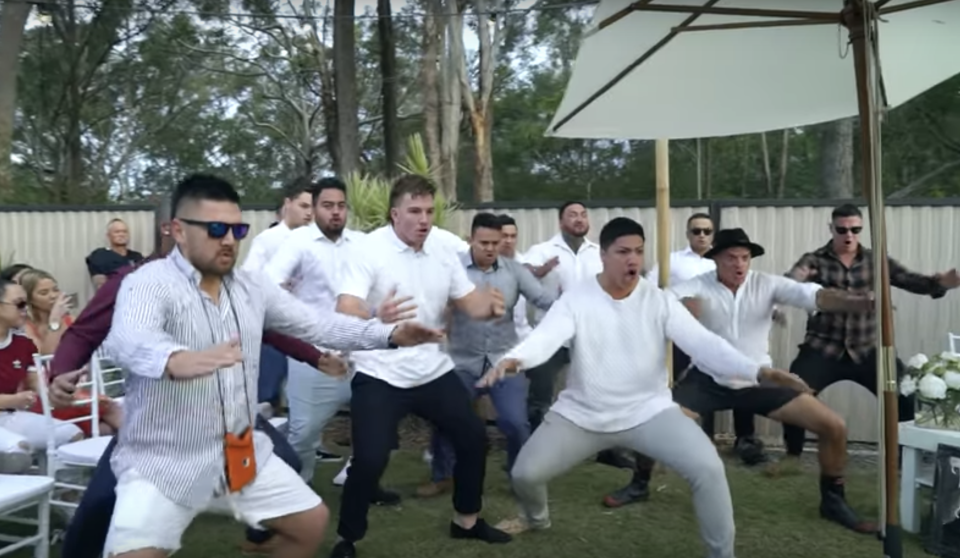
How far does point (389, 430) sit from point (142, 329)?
6.53 feet

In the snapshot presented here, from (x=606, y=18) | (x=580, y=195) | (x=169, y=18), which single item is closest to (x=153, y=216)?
(x=606, y=18)

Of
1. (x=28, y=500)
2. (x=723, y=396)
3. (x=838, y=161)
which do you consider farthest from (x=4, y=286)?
(x=838, y=161)

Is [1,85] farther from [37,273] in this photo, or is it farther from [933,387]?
[933,387]

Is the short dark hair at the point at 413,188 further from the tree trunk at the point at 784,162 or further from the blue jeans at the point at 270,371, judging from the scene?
the tree trunk at the point at 784,162

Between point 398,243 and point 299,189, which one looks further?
point 299,189

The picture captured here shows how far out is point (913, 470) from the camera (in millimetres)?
5797

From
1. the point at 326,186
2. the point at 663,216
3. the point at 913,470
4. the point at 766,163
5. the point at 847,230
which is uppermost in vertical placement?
Answer: the point at 766,163

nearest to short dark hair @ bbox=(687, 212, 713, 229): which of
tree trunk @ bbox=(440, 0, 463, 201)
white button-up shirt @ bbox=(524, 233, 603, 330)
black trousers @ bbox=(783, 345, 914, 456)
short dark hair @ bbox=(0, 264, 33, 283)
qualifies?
white button-up shirt @ bbox=(524, 233, 603, 330)

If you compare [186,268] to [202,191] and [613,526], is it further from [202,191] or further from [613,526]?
[613,526]

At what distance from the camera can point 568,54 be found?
25781mm

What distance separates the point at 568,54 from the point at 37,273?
2068cm

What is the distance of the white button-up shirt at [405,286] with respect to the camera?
538 centimetres

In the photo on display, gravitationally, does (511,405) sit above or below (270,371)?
below

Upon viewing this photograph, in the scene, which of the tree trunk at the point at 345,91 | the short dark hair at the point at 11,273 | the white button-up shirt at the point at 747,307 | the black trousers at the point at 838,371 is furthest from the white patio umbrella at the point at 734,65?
the tree trunk at the point at 345,91
